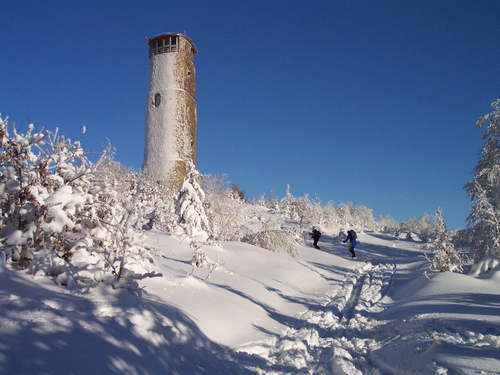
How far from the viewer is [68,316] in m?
2.31

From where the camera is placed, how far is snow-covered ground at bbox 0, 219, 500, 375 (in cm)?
210

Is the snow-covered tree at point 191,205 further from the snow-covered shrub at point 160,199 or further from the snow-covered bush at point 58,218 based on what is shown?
the snow-covered bush at point 58,218

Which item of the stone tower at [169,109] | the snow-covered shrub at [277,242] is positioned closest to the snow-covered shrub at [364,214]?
the stone tower at [169,109]

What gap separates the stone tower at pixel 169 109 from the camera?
1876cm

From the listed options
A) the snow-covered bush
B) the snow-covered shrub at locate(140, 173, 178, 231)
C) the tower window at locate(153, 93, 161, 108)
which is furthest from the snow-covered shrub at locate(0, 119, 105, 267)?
the tower window at locate(153, 93, 161, 108)

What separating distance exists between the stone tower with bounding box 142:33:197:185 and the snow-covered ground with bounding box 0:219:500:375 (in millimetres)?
12923

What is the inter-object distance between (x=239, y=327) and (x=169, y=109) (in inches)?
687

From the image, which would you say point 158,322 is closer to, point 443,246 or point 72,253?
point 72,253

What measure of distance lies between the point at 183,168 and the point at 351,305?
49.1 feet

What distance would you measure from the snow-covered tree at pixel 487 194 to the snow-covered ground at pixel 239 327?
2479mm

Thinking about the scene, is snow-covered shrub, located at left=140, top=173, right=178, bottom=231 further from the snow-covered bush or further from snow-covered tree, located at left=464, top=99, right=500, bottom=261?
snow-covered tree, located at left=464, top=99, right=500, bottom=261

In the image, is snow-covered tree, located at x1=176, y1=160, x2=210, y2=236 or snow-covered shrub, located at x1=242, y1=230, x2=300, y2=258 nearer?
snow-covered tree, located at x1=176, y1=160, x2=210, y2=236

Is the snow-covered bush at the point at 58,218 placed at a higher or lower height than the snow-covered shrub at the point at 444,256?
higher

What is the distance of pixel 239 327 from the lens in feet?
13.4
